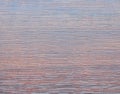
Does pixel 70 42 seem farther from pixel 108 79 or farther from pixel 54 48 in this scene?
pixel 108 79

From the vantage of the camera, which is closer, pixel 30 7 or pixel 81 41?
pixel 81 41

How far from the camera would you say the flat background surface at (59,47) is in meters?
0.60

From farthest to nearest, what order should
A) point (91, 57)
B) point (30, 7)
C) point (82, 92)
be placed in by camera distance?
point (30, 7)
point (91, 57)
point (82, 92)

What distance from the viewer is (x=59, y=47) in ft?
2.43

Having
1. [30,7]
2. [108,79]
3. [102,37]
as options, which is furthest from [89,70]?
[30,7]

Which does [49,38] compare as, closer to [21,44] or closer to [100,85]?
[21,44]

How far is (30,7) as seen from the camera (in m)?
0.99

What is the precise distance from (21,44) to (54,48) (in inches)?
3.6

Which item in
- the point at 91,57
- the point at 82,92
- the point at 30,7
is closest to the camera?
the point at 82,92

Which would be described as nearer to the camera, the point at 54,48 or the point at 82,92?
the point at 82,92

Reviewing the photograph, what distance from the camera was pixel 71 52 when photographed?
72cm

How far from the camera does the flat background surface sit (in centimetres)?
60

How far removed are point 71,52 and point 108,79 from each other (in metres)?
0.14

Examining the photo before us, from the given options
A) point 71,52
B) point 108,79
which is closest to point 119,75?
point 108,79
